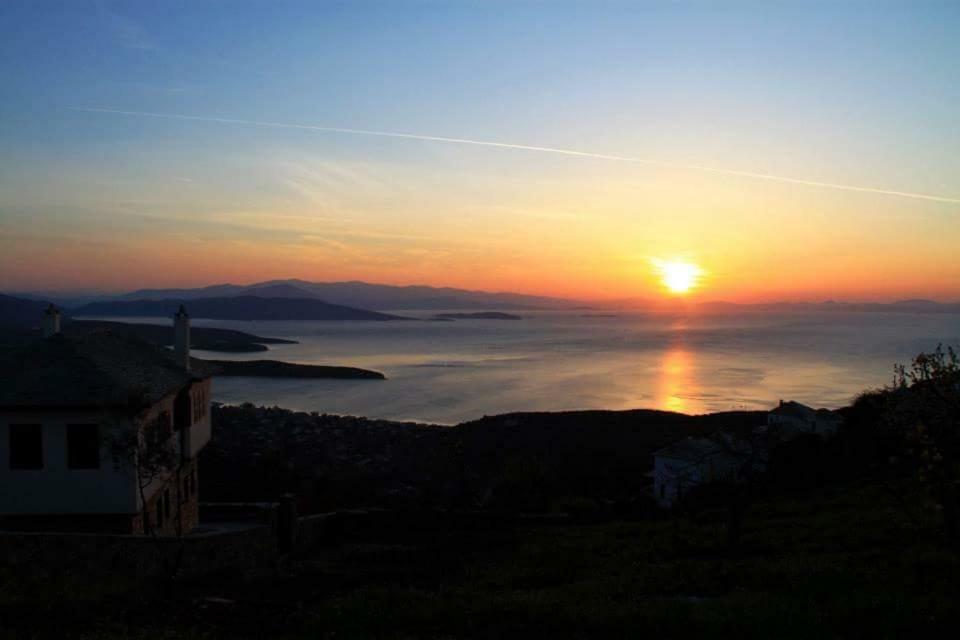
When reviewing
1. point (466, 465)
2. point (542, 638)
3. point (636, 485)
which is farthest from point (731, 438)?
point (542, 638)

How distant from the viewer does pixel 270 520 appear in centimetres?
1566

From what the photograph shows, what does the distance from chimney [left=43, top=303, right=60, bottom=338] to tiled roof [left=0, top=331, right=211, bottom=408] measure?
593 millimetres

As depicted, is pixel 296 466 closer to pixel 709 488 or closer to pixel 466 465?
pixel 466 465

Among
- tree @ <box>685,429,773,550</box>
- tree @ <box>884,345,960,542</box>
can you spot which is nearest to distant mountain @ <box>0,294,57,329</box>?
tree @ <box>685,429,773,550</box>

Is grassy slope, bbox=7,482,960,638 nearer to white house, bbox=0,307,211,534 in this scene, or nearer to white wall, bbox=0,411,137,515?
white house, bbox=0,307,211,534

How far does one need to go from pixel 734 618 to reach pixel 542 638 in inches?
72.9

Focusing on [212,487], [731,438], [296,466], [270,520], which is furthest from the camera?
[296,466]

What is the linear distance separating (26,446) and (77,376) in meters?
1.50

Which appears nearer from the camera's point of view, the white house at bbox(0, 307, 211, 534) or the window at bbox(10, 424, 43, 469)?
the white house at bbox(0, 307, 211, 534)

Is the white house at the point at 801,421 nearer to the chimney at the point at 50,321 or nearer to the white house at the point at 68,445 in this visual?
the white house at the point at 68,445

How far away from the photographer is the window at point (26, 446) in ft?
45.7

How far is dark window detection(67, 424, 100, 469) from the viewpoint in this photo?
14.0 meters

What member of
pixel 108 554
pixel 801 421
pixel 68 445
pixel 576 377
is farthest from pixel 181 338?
pixel 576 377

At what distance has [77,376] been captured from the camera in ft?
47.0
